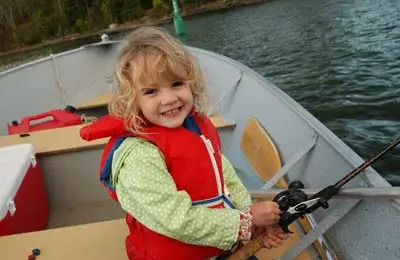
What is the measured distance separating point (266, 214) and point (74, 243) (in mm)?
1086

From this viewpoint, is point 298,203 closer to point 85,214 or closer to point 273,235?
point 273,235

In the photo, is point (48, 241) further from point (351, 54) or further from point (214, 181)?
point (351, 54)

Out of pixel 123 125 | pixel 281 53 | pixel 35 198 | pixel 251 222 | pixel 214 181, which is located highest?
pixel 123 125

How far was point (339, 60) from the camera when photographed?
10.8m

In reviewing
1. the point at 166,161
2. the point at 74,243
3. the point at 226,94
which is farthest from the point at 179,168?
the point at 226,94

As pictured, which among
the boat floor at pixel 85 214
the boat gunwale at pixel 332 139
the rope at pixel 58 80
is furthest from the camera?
the rope at pixel 58 80

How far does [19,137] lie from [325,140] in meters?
2.52

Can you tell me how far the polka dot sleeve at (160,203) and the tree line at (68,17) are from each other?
141 ft

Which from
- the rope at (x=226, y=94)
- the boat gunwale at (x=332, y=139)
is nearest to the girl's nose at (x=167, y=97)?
the boat gunwale at (x=332, y=139)

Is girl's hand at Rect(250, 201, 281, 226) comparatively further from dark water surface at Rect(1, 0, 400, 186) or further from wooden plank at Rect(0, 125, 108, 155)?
dark water surface at Rect(1, 0, 400, 186)

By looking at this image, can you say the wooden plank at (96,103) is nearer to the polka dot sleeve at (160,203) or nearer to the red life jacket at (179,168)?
the red life jacket at (179,168)

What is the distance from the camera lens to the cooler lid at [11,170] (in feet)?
8.66

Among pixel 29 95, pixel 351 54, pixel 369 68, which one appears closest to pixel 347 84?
pixel 369 68

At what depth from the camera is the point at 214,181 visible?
1.76 meters
